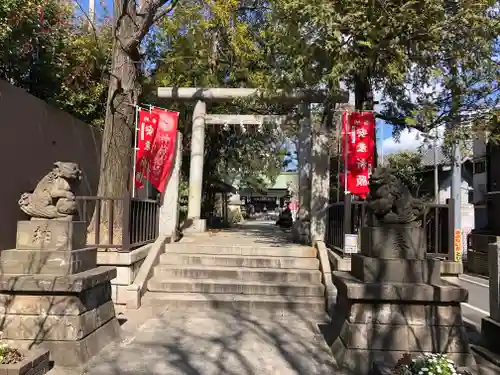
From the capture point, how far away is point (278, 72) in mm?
9719

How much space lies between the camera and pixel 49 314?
5090 mm

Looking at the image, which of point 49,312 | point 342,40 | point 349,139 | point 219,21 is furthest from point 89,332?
point 219,21

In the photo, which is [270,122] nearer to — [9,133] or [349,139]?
[349,139]

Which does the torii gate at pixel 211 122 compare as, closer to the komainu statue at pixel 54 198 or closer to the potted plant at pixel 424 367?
the komainu statue at pixel 54 198

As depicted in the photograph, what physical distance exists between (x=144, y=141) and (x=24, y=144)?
2387mm

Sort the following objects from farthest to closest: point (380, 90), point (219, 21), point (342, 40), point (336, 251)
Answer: point (219, 21), point (380, 90), point (336, 251), point (342, 40)

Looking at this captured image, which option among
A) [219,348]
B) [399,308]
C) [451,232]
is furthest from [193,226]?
[399,308]

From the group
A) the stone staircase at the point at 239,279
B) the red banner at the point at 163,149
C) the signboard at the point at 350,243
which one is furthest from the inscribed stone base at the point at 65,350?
the red banner at the point at 163,149

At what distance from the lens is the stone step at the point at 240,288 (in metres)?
8.24

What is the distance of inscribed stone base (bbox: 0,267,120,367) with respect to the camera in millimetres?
5012

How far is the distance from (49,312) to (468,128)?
8.00m

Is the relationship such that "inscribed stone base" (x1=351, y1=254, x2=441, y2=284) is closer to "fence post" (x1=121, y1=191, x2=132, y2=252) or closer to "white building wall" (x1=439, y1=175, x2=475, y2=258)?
"fence post" (x1=121, y1=191, x2=132, y2=252)

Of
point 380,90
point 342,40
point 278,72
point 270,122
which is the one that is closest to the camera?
point 342,40

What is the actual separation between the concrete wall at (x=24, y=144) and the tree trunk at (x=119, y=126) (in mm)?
1287
